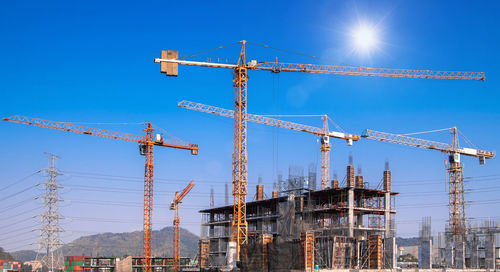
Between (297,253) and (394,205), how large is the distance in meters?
43.0

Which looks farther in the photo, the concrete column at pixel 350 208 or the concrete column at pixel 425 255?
the concrete column at pixel 425 255

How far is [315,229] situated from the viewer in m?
85.1

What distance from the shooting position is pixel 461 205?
4321 inches

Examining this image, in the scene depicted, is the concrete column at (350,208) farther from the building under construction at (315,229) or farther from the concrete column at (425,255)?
the concrete column at (425,255)

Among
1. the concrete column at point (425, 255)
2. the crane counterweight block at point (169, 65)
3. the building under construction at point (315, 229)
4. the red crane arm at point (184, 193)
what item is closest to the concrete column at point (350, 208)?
the building under construction at point (315, 229)

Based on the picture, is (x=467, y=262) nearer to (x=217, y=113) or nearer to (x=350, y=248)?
(x=350, y=248)

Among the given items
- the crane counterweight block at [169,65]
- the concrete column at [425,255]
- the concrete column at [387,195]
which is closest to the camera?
the crane counterweight block at [169,65]

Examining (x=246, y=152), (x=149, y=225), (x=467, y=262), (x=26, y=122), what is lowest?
(x=467, y=262)

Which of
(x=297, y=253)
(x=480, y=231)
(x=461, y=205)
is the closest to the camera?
(x=297, y=253)

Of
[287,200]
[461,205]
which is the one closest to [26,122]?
[287,200]

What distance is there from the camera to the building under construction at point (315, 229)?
53000 millimetres

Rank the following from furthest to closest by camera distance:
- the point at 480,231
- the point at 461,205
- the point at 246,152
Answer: the point at 461,205
the point at 480,231
the point at 246,152

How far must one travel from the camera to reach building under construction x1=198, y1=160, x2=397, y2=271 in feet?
174

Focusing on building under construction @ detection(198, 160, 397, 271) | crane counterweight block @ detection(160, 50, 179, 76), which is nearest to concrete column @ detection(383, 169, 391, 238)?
building under construction @ detection(198, 160, 397, 271)
